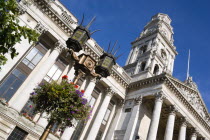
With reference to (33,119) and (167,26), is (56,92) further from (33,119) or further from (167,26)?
(167,26)

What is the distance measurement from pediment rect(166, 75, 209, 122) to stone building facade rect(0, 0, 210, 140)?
17 centimetres

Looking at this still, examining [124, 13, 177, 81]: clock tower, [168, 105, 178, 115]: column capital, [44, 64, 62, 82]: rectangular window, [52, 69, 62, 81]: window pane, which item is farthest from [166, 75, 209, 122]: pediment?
[44, 64, 62, 82]: rectangular window

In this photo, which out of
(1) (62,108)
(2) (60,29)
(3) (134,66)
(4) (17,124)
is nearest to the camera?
(1) (62,108)

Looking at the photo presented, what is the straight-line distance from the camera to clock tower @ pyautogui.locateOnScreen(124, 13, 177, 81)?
33.8 metres

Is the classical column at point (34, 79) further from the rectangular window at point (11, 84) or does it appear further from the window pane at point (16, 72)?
the window pane at point (16, 72)

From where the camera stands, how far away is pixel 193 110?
28.2 metres

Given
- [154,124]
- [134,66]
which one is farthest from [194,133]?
[134,66]

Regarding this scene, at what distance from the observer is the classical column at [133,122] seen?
2262cm

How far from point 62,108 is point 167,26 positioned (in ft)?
148

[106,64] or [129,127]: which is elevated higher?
[129,127]

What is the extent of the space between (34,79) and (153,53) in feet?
76.2

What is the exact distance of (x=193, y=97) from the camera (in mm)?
30938

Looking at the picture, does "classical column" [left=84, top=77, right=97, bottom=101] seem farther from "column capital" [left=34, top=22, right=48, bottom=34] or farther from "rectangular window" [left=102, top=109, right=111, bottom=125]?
"column capital" [left=34, top=22, right=48, bottom=34]

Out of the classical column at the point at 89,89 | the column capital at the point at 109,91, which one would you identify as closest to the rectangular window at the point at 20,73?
the classical column at the point at 89,89
